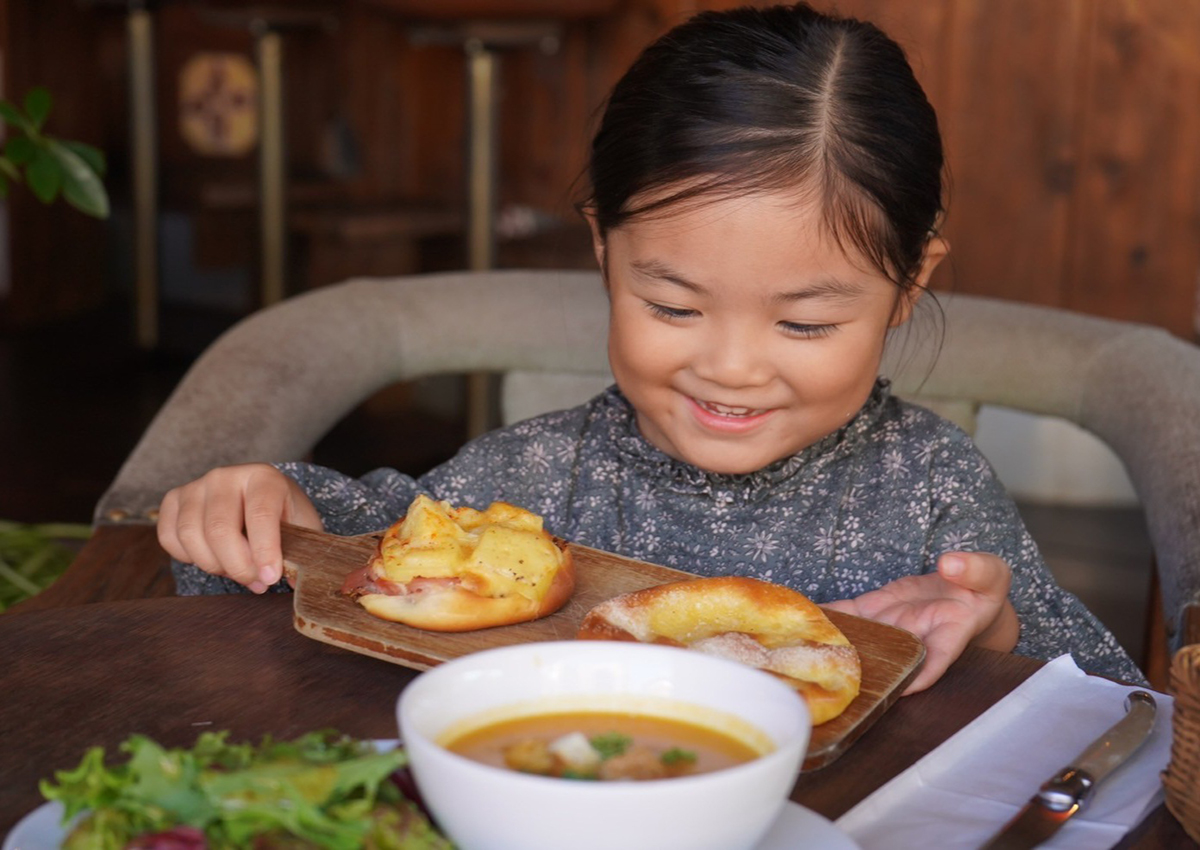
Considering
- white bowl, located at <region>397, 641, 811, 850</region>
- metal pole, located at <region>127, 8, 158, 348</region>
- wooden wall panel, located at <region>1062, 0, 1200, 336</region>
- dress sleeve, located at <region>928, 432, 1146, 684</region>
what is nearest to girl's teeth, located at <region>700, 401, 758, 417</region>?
dress sleeve, located at <region>928, 432, 1146, 684</region>

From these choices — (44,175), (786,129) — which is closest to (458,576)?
(786,129)

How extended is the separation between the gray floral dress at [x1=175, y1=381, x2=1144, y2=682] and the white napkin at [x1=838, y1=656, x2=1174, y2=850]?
46cm

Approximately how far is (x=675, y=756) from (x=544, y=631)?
28 centimetres

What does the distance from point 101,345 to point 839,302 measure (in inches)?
159

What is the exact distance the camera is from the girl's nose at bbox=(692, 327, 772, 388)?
1143mm

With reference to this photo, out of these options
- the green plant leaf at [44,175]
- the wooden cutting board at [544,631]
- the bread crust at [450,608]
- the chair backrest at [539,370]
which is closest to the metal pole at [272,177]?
the chair backrest at [539,370]

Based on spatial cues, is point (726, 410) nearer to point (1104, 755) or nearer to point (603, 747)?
point (1104, 755)

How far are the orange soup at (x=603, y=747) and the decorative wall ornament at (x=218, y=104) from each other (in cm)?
465

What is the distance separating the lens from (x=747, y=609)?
0.86m

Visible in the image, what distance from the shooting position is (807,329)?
3.84ft

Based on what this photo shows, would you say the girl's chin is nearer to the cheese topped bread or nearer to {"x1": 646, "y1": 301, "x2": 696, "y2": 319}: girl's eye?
{"x1": 646, "y1": 301, "x2": 696, "y2": 319}: girl's eye

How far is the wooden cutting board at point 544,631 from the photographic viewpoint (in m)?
0.77

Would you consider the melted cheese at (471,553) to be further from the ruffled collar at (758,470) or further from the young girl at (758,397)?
the ruffled collar at (758,470)

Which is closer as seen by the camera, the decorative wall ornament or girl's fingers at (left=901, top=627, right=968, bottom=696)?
girl's fingers at (left=901, top=627, right=968, bottom=696)
